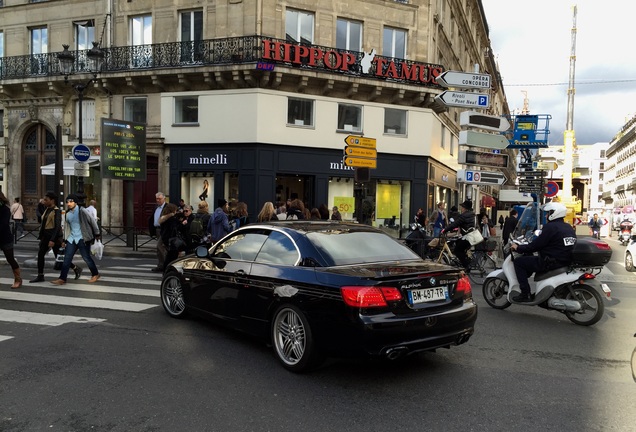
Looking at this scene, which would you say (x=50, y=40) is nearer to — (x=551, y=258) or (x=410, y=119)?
(x=410, y=119)

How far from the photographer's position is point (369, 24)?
21188mm

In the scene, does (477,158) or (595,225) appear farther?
(595,225)

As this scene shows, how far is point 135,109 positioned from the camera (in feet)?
71.9

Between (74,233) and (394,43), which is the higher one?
(394,43)

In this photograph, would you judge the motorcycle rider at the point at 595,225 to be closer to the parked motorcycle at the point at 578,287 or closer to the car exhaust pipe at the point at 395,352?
the parked motorcycle at the point at 578,287

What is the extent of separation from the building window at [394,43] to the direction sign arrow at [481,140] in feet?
31.5

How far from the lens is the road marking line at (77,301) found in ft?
24.1

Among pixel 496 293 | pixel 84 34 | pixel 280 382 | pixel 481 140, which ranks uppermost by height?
pixel 84 34

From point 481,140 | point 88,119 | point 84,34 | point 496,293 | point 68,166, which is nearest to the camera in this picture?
point 496,293

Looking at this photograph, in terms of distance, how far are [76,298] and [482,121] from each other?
10740 mm

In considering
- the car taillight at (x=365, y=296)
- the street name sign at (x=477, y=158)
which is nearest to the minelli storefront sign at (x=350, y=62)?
the street name sign at (x=477, y=158)

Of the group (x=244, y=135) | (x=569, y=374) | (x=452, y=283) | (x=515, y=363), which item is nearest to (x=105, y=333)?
(x=452, y=283)

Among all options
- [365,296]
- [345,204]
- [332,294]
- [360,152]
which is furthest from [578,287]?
[345,204]

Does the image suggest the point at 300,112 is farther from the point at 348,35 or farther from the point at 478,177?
the point at 478,177
